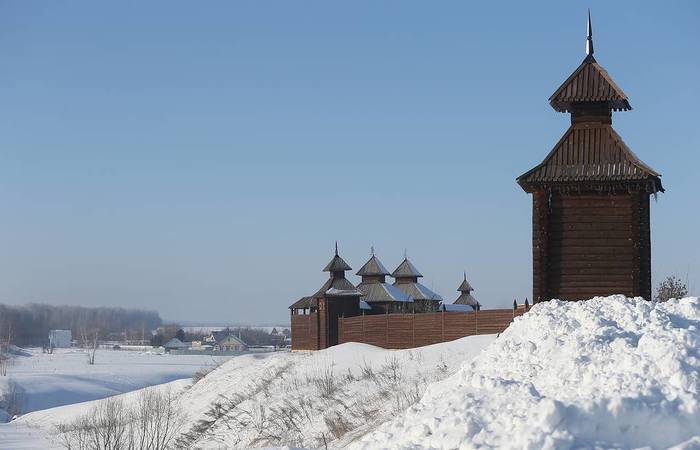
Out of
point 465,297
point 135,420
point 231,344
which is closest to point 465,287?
point 465,297

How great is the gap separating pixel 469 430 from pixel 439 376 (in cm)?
1107

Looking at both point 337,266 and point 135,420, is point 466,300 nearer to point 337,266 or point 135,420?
point 337,266

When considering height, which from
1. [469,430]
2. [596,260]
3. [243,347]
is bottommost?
[243,347]

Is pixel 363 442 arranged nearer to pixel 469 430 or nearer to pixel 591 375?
pixel 469 430

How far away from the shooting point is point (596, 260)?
67.2ft

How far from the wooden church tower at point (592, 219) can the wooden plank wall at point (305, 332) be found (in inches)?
708

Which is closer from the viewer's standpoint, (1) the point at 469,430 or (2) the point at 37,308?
(1) the point at 469,430

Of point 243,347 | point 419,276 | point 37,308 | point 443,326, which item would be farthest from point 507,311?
point 37,308

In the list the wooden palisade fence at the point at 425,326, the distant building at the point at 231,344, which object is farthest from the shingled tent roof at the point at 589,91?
the distant building at the point at 231,344

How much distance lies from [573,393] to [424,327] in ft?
63.8

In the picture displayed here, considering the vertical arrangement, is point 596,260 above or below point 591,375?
above

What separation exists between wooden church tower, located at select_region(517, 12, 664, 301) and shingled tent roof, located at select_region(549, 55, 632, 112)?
1.2 inches

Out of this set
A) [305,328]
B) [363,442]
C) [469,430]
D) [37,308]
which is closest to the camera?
[469,430]

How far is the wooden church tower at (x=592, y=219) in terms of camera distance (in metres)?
20.4
